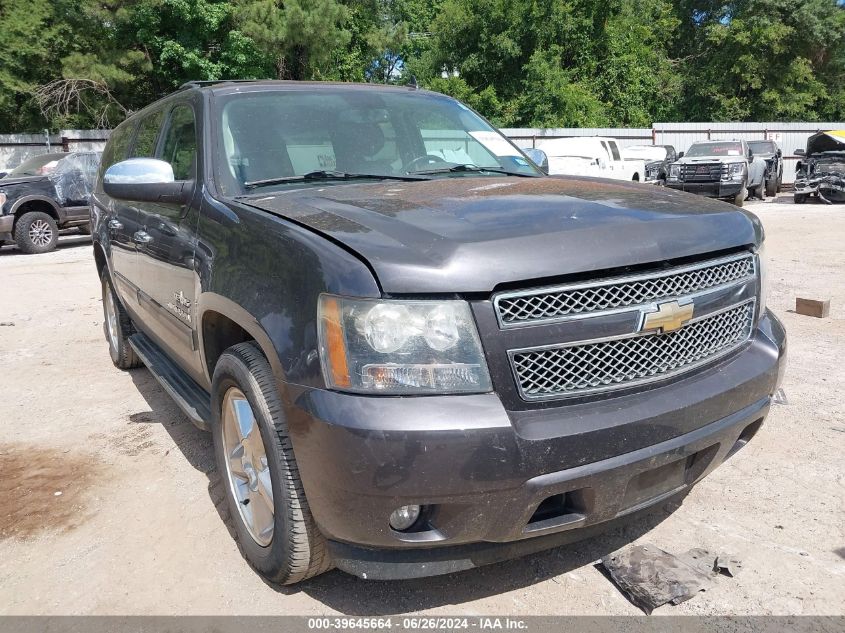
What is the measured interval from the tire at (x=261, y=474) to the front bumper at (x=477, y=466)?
0.41ft

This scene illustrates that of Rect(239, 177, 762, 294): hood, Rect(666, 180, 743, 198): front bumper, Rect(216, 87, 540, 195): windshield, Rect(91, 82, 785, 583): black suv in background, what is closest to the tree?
Rect(666, 180, 743, 198): front bumper

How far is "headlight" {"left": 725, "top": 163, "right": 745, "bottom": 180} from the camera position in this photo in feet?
61.0

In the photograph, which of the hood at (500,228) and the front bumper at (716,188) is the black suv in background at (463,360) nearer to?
A: the hood at (500,228)

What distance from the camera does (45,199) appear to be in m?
12.9

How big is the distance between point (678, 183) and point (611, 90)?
17034mm

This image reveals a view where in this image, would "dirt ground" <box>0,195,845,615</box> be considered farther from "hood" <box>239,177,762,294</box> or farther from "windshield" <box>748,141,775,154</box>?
"windshield" <box>748,141,775,154</box>

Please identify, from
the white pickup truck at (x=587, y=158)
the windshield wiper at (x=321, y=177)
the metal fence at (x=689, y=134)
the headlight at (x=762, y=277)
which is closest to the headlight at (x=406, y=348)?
the windshield wiper at (x=321, y=177)

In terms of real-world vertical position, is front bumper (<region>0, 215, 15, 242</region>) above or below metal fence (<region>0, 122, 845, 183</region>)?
below

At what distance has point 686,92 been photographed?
3788 cm

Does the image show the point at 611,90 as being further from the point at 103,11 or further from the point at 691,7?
the point at 103,11

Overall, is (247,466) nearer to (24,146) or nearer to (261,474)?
(261,474)

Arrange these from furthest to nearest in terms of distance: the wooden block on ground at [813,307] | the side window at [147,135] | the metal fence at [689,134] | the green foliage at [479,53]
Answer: the metal fence at [689,134] < the green foliage at [479,53] < the wooden block on ground at [813,307] < the side window at [147,135]

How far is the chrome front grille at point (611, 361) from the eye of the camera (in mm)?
2062

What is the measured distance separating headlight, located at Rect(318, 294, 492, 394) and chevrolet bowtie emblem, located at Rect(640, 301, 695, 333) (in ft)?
1.85
